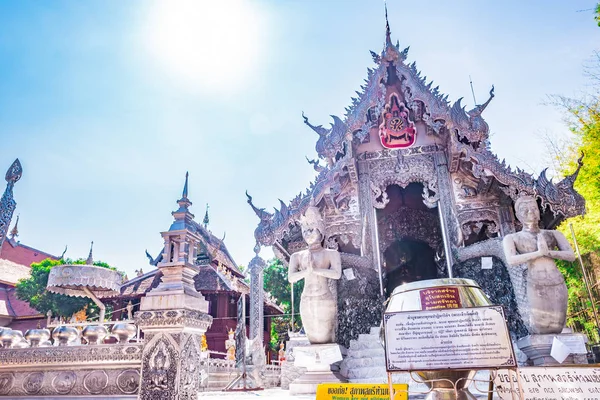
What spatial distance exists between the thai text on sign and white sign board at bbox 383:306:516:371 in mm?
379

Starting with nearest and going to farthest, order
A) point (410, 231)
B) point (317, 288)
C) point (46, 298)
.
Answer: point (317, 288) < point (410, 231) < point (46, 298)

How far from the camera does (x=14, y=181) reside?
6.17m

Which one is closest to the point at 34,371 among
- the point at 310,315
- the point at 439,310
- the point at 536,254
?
the point at 310,315

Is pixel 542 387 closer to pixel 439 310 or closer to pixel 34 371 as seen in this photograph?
pixel 439 310

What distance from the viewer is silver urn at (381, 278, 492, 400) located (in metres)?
2.57

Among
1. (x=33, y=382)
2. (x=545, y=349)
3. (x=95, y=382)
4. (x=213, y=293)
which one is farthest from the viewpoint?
(x=213, y=293)

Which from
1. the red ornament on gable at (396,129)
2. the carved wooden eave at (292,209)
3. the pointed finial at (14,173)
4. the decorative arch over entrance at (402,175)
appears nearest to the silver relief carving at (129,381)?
the carved wooden eave at (292,209)

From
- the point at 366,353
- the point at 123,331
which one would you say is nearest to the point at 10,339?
the point at 123,331

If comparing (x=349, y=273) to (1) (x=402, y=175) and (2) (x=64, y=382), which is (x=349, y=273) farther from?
(2) (x=64, y=382)

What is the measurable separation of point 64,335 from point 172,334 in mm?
1435

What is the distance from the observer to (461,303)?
267cm

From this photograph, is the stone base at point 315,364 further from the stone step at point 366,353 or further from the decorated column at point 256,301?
the decorated column at point 256,301

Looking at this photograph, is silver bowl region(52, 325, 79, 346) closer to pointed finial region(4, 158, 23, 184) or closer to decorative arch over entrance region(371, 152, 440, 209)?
pointed finial region(4, 158, 23, 184)

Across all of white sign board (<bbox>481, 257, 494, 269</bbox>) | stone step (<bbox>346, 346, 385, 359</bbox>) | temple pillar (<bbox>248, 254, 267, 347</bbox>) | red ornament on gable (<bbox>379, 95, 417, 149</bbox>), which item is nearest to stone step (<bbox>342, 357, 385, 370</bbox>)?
stone step (<bbox>346, 346, 385, 359</bbox>)
